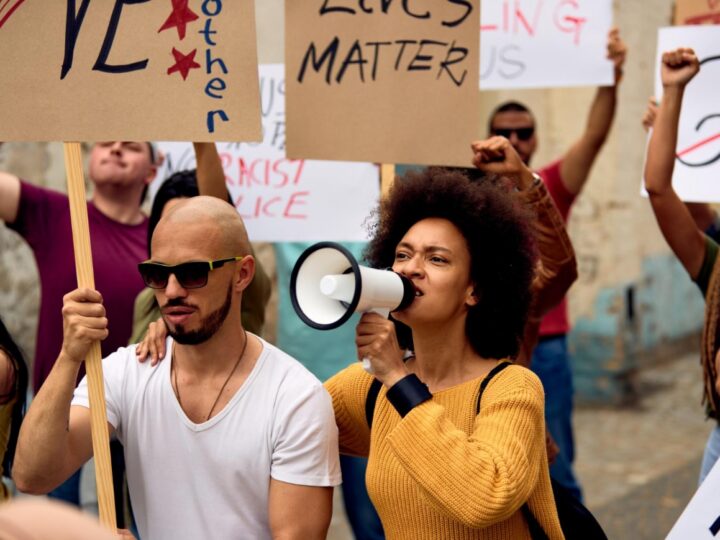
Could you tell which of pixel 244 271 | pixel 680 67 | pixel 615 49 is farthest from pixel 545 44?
pixel 244 271

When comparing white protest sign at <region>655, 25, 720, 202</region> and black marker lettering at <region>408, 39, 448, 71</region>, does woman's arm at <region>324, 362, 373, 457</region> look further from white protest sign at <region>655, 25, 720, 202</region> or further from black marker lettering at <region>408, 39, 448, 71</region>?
white protest sign at <region>655, 25, 720, 202</region>

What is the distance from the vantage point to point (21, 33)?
2.71 metres

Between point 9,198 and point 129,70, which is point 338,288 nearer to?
point 129,70

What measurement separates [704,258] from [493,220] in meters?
1.18

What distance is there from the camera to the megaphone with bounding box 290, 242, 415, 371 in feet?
7.66

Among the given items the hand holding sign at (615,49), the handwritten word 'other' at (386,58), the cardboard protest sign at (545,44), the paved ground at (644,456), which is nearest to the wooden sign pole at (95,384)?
the handwritten word 'other' at (386,58)

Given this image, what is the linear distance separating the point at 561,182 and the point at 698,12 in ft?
2.82

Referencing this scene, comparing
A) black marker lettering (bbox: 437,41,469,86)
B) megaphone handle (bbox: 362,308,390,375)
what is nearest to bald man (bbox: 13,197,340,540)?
megaphone handle (bbox: 362,308,390,375)

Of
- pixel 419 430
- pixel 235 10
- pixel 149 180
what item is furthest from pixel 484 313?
pixel 149 180

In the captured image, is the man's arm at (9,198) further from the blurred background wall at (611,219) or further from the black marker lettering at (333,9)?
the blurred background wall at (611,219)

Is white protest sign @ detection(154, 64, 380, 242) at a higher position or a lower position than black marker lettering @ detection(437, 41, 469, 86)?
lower

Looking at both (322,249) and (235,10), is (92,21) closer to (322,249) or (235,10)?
(235,10)

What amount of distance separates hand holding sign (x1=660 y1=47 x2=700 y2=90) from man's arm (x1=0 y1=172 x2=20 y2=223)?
2371 mm

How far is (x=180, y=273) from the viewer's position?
2.60 m
